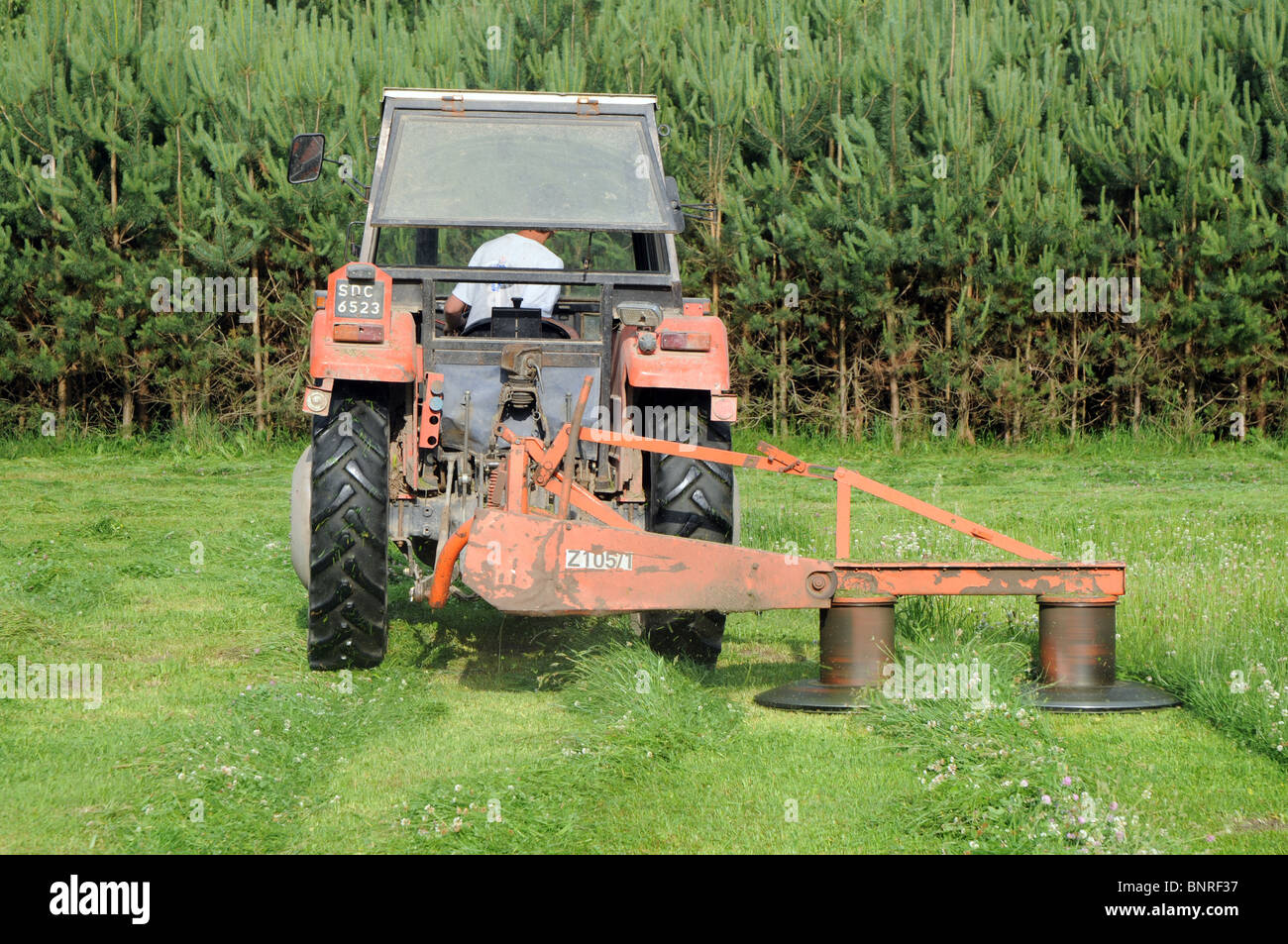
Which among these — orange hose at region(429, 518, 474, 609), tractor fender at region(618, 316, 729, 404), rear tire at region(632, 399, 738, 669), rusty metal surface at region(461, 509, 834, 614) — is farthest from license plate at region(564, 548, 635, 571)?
tractor fender at region(618, 316, 729, 404)

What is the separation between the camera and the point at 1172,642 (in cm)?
653

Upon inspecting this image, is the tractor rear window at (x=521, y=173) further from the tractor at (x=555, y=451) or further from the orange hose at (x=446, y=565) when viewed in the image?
the orange hose at (x=446, y=565)

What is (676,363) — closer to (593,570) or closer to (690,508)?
(690,508)

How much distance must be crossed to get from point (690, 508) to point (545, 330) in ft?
4.36

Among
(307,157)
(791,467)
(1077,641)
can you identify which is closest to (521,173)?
(307,157)

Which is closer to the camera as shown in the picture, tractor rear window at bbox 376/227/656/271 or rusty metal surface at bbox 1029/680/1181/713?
rusty metal surface at bbox 1029/680/1181/713

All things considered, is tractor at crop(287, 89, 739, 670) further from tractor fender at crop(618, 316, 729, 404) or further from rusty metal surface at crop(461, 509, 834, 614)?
rusty metal surface at crop(461, 509, 834, 614)

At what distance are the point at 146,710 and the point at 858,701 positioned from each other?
264cm

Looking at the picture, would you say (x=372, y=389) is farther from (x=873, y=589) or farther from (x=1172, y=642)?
(x=1172, y=642)

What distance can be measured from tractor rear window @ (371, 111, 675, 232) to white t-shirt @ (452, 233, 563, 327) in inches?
11.5

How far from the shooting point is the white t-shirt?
688cm

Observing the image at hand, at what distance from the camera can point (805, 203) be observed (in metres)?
15.8

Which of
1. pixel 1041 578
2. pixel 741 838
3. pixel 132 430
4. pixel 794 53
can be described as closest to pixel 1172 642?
pixel 1041 578

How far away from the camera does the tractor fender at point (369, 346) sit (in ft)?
19.6
